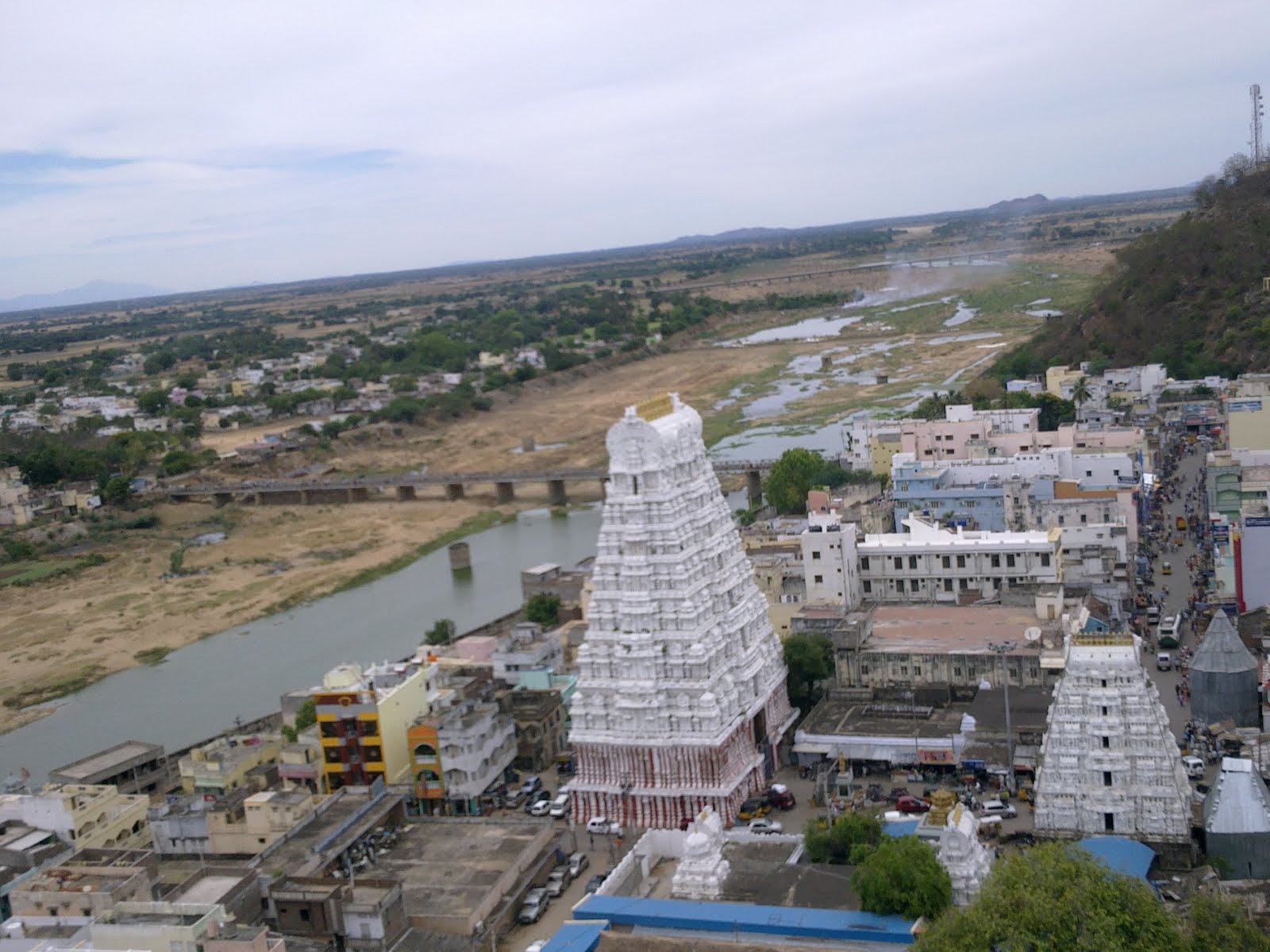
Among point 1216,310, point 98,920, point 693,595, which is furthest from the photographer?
point 1216,310

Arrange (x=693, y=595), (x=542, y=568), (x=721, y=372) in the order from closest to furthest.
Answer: (x=693, y=595), (x=542, y=568), (x=721, y=372)

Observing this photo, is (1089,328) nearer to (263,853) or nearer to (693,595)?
(693,595)

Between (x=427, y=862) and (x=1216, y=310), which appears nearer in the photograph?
(x=427, y=862)

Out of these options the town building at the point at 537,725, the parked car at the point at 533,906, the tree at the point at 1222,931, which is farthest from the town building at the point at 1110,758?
the town building at the point at 537,725

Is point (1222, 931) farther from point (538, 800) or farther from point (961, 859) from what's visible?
point (538, 800)

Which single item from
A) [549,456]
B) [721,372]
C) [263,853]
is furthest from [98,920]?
[721,372]

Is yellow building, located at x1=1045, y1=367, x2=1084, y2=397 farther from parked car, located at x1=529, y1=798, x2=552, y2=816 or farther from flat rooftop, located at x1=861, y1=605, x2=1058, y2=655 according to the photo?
parked car, located at x1=529, y1=798, x2=552, y2=816

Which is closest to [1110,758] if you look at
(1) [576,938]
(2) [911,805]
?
(2) [911,805]

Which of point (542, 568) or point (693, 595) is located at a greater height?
point (693, 595)

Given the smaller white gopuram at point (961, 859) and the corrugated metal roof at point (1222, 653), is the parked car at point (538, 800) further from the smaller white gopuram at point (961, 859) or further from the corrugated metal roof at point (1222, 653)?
the corrugated metal roof at point (1222, 653)

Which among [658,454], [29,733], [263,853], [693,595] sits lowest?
[29,733]
